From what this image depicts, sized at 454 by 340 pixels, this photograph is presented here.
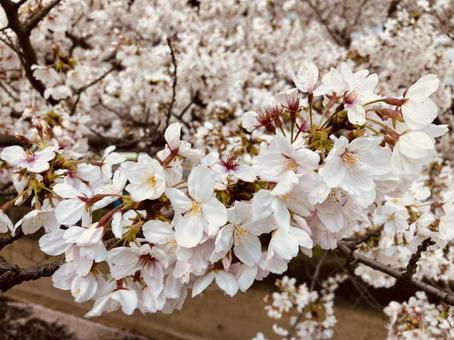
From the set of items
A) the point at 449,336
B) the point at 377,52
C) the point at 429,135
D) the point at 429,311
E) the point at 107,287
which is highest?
the point at 429,135

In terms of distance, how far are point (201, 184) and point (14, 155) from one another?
25.5 inches

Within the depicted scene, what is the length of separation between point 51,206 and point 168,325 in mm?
4194

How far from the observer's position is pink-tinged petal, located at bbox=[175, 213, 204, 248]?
0.88 meters

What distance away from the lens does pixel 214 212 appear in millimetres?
892

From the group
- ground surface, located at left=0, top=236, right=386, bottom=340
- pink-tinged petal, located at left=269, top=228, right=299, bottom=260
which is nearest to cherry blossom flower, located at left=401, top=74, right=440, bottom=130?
pink-tinged petal, located at left=269, top=228, right=299, bottom=260

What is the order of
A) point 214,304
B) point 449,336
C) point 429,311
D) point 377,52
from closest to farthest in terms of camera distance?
point 449,336
point 429,311
point 214,304
point 377,52

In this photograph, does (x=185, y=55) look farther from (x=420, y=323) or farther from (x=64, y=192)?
(x=64, y=192)

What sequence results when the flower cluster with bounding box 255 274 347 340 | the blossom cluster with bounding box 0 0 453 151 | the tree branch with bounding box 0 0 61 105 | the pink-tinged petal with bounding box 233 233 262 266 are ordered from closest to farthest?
the pink-tinged petal with bounding box 233 233 262 266, the tree branch with bounding box 0 0 61 105, the blossom cluster with bounding box 0 0 453 151, the flower cluster with bounding box 255 274 347 340

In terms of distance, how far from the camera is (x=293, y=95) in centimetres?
104

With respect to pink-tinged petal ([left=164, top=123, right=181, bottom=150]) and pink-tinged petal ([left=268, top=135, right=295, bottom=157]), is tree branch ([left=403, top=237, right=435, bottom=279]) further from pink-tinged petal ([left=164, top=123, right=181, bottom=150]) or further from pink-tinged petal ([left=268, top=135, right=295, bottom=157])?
pink-tinged petal ([left=164, top=123, right=181, bottom=150])

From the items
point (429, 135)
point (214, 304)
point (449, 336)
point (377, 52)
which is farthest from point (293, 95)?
point (377, 52)

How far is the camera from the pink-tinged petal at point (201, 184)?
2.93 feet

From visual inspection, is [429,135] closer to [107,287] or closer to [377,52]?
[107,287]

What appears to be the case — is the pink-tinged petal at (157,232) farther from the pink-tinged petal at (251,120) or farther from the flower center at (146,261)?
A: the pink-tinged petal at (251,120)
